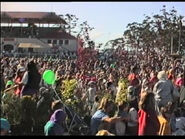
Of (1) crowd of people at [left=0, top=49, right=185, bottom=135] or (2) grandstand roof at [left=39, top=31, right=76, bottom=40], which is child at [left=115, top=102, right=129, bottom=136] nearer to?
(1) crowd of people at [left=0, top=49, right=185, bottom=135]

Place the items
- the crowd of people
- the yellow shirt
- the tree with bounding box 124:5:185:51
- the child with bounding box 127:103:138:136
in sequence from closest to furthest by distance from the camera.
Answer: the crowd of people, the yellow shirt, the child with bounding box 127:103:138:136, the tree with bounding box 124:5:185:51

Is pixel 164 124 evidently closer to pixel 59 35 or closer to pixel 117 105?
pixel 117 105

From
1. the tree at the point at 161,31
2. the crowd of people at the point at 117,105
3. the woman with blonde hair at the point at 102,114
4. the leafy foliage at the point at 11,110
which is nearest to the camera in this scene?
the crowd of people at the point at 117,105

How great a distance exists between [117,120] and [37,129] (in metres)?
3.57

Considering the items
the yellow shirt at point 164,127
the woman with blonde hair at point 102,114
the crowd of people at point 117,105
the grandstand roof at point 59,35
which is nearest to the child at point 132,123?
the crowd of people at point 117,105

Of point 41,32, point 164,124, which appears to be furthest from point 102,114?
point 41,32

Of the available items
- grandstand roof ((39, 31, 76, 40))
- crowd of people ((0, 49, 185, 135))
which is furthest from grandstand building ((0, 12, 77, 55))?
crowd of people ((0, 49, 185, 135))

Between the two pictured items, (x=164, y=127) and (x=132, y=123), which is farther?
(x=132, y=123)

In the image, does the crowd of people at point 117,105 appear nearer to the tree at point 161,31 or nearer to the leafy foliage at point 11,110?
the leafy foliage at point 11,110

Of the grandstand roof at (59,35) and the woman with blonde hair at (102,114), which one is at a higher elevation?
the grandstand roof at (59,35)

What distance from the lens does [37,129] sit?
36.3 ft

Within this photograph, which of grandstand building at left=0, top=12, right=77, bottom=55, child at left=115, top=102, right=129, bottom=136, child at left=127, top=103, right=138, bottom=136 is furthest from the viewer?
grandstand building at left=0, top=12, right=77, bottom=55

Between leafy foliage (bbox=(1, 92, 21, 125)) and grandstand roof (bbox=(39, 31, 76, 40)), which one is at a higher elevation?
grandstand roof (bbox=(39, 31, 76, 40))

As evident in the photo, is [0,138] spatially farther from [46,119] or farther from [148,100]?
[46,119]
